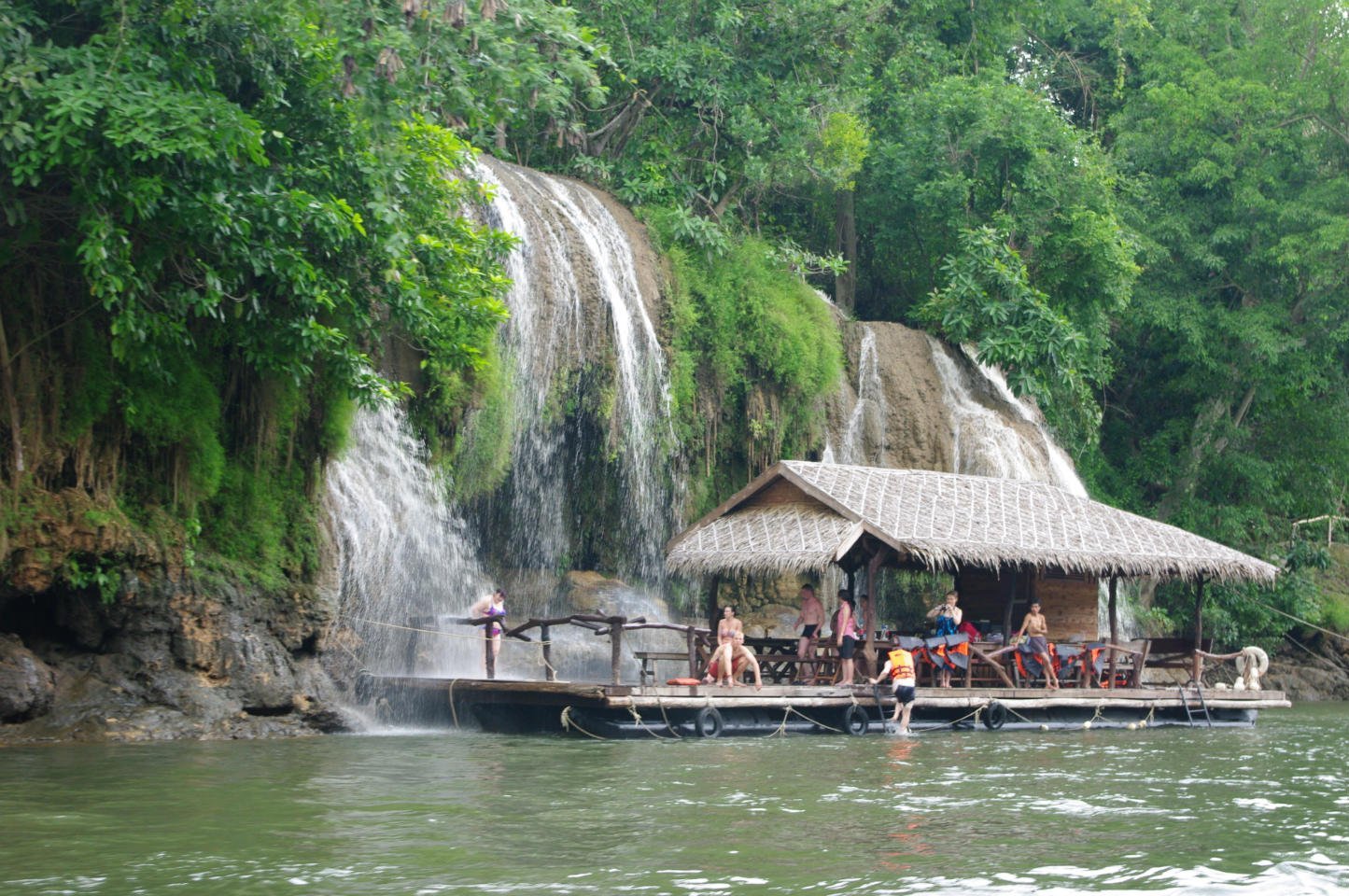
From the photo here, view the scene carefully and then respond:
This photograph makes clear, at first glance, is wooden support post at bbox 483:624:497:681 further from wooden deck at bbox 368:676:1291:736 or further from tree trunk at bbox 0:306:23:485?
tree trunk at bbox 0:306:23:485

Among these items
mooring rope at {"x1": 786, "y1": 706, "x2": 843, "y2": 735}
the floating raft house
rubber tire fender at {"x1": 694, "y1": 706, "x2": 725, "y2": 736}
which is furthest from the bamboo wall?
rubber tire fender at {"x1": 694, "y1": 706, "x2": 725, "y2": 736}

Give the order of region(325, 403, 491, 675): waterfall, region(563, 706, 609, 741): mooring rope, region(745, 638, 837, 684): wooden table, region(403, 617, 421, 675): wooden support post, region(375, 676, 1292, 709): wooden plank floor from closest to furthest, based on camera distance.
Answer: region(375, 676, 1292, 709): wooden plank floor → region(563, 706, 609, 741): mooring rope → region(325, 403, 491, 675): waterfall → region(745, 638, 837, 684): wooden table → region(403, 617, 421, 675): wooden support post

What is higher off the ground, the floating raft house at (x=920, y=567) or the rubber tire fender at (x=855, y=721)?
the floating raft house at (x=920, y=567)

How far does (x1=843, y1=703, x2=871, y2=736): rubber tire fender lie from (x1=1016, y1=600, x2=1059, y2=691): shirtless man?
9.54 ft

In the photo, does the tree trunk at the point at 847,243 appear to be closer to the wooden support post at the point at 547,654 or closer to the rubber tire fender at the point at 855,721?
the wooden support post at the point at 547,654

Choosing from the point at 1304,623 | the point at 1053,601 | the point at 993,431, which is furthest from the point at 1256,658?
the point at 1304,623

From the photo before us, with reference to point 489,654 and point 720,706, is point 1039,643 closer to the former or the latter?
point 720,706

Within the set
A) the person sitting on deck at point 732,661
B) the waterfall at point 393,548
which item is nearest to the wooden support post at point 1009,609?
the person sitting on deck at point 732,661

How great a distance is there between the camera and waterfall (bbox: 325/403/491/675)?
57.5 ft

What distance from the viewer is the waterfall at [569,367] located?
1988 cm

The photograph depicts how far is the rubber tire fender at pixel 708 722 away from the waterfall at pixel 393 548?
3.18m

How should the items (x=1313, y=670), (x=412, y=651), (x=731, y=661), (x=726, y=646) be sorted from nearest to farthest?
(x=726, y=646) → (x=731, y=661) → (x=412, y=651) → (x=1313, y=670)

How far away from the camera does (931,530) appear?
17609mm

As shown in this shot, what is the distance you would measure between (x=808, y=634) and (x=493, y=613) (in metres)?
3.83
